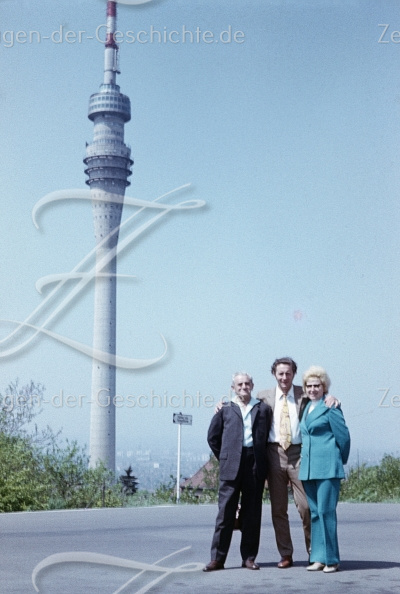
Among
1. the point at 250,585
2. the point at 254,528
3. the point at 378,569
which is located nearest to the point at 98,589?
the point at 250,585

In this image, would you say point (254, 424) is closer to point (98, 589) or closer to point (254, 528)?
point (254, 528)

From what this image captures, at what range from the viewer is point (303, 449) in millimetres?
7566

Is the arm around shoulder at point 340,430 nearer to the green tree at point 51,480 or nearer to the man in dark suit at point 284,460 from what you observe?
the man in dark suit at point 284,460

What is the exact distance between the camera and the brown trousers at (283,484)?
7680 mm

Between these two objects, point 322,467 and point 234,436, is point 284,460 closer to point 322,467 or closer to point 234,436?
point 322,467

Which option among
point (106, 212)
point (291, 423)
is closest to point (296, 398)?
point (291, 423)

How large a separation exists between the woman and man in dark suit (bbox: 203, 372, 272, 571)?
33 cm

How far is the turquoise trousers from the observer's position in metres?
7.44

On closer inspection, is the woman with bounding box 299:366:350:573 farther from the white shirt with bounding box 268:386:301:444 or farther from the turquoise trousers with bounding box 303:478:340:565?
the white shirt with bounding box 268:386:301:444

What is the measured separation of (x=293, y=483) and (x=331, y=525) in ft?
1.52

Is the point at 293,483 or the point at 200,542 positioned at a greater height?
the point at 293,483

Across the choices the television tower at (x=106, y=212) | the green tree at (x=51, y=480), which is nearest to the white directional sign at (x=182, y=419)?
the green tree at (x=51, y=480)

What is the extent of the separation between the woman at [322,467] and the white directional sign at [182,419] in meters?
13.4

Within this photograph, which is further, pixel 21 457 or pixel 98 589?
pixel 21 457
